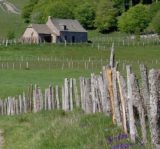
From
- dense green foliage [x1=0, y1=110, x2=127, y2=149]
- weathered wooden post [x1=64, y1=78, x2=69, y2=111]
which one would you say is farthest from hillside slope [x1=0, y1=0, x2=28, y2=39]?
dense green foliage [x1=0, y1=110, x2=127, y2=149]

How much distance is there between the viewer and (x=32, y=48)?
96000mm

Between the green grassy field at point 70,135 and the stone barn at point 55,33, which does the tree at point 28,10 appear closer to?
the stone barn at point 55,33

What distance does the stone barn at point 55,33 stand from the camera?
4592 inches

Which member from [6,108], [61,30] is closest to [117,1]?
[61,30]

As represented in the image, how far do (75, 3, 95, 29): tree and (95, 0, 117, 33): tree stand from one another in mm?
1678

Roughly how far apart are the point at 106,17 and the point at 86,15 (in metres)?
7.45

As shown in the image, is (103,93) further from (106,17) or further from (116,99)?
(106,17)

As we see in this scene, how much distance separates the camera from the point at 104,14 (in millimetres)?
154375

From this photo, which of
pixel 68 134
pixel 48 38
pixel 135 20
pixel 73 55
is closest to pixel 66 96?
pixel 68 134

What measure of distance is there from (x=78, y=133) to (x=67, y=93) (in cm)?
781

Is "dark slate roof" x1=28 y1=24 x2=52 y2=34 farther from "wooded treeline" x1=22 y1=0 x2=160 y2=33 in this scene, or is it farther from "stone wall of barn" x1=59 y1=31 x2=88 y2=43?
"wooded treeline" x1=22 y1=0 x2=160 y2=33

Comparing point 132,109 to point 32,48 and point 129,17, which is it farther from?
point 129,17

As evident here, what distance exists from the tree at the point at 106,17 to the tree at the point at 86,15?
1.68 meters

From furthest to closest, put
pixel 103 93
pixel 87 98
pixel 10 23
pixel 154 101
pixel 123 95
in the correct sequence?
pixel 10 23, pixel 87 98, pixel 103 93, pixel 123 95, pixel 154 101
